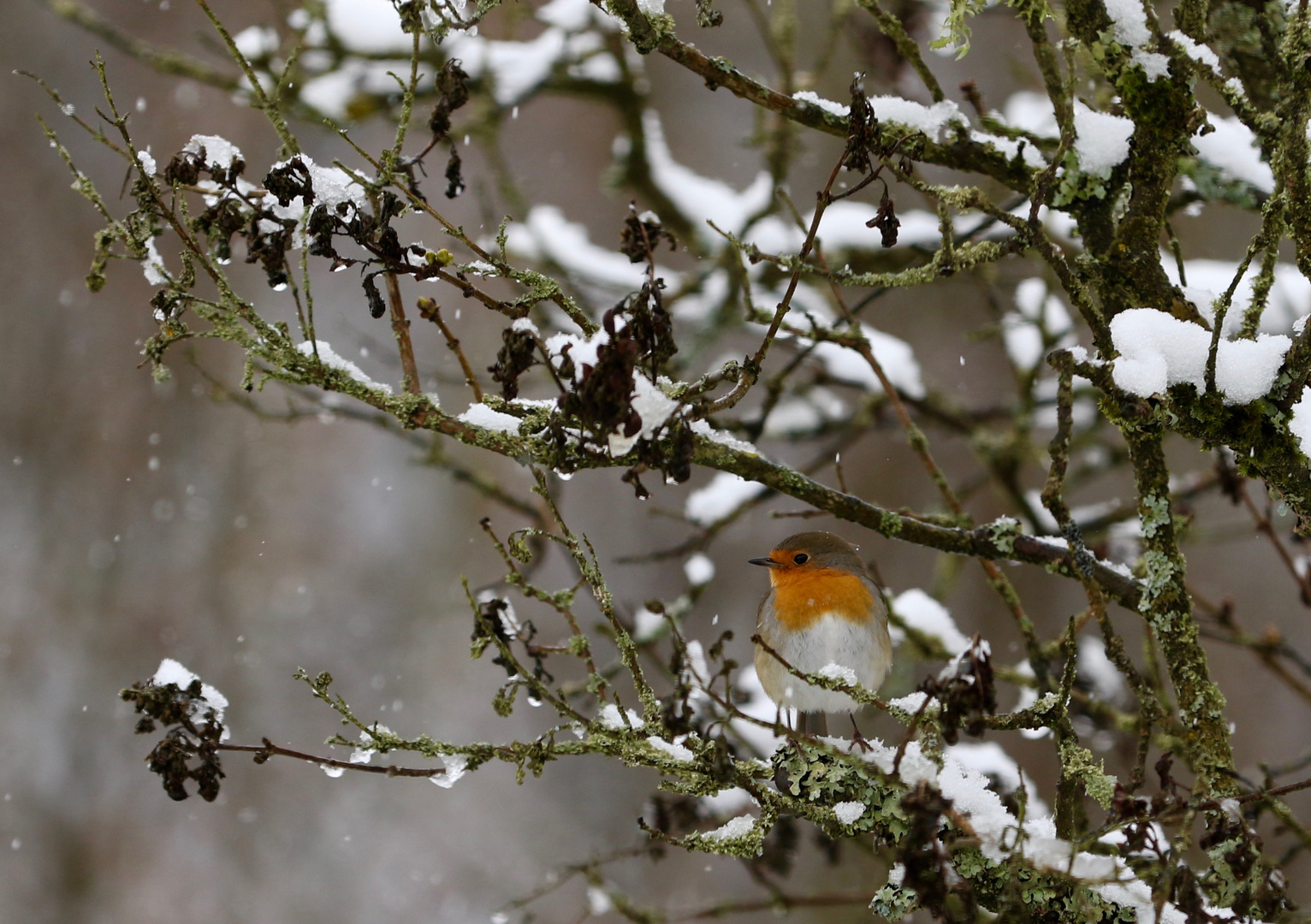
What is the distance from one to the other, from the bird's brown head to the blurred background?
4.51 meters

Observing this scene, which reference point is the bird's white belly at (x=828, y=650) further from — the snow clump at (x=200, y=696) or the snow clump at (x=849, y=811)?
the snow clump at (x=200, y=696)

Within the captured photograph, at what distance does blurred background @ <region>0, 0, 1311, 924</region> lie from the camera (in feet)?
26.9

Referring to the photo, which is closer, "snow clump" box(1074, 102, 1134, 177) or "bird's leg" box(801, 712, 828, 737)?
"snow clump" box(1074, 102, 1134, 177)

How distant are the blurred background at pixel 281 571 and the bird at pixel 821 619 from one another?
14.8 feet

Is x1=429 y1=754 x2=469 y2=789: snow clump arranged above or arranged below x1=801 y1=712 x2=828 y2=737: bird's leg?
below

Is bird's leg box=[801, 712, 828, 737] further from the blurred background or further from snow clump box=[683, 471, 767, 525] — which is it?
the blurred background

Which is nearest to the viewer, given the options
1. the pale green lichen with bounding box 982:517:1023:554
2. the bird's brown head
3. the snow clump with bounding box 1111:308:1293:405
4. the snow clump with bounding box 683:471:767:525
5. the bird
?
the snow clump with bounding box 1111:308:1293:405

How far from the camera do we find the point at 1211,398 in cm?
183

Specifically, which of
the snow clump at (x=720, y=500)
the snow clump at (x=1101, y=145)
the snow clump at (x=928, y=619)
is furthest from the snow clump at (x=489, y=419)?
the snow clump at (x=720, y=500)

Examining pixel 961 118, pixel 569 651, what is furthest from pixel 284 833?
pixel 961 118

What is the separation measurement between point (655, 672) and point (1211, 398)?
20.6 feet

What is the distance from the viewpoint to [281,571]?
9.28 m

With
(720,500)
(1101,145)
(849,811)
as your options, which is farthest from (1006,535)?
(720,500)

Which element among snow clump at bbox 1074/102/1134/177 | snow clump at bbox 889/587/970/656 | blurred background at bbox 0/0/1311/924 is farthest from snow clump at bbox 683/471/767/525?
blurred background at bbox 0/0/1311/924
